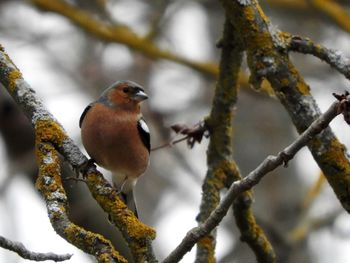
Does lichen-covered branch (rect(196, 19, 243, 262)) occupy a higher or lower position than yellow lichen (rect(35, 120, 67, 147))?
higher

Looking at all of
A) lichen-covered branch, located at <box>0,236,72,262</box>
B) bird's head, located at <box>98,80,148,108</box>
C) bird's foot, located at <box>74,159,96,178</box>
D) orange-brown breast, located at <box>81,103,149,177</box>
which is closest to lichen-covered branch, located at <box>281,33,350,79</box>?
bird's foot, located at <box>74,159,96,178</box>

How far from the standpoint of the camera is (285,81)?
13.4ft

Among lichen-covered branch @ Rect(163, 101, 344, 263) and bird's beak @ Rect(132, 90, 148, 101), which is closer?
lichen-covered branch @ Rect(163, 101, 344, 263)

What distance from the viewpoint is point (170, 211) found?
435 inches

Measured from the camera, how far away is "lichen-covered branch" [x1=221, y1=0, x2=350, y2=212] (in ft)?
13.2

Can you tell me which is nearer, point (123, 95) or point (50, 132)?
point (50, 132)

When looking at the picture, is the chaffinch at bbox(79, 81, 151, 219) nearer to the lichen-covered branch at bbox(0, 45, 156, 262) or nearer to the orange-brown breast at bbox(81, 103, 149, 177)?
the orange-brown breast at bbox(81, 103, 149, 177)

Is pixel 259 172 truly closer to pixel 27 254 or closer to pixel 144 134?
pixel 27 254

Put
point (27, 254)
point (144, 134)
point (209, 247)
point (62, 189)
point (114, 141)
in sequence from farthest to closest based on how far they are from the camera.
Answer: point (144, 134) < point (114, 141) < point (209, 247) < point (62, 189) < point (27, 254)

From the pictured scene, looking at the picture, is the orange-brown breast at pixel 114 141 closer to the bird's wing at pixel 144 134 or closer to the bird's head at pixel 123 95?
the bird's wing at pixel 144 134

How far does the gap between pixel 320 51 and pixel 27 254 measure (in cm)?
196

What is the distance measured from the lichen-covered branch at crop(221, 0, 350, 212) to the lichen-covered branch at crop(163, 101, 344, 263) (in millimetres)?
970

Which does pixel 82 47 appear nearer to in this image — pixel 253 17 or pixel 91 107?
pixel 91 107

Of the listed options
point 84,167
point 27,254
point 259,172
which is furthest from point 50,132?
point 259,172
